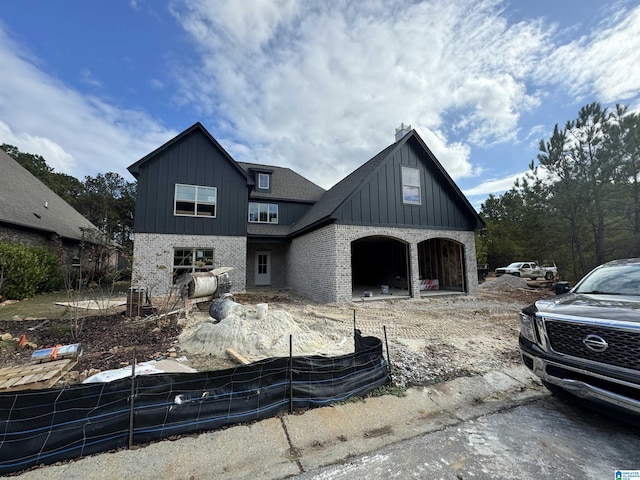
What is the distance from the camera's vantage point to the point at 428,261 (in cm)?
1598

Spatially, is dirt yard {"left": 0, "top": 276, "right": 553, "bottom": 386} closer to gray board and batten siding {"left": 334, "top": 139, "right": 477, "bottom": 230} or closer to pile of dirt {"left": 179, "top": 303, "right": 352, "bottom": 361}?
pile of dirt {"left": 179, "top": 303, "right": 352, "bottom": 361}

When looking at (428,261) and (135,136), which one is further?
(428,261)

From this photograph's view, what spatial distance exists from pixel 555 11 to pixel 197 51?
11.7 metres

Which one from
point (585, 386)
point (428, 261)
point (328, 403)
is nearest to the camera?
point (585, 386)

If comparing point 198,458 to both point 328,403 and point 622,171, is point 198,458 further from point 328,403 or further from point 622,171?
point 622,171

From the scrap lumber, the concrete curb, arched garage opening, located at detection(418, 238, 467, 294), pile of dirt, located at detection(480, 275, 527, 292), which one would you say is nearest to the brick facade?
arched garage opening, located at detection(418, 238, 467, 294)

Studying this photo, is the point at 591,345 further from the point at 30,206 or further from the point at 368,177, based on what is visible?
the point at 30,206

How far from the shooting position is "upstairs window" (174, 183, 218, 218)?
1257cm

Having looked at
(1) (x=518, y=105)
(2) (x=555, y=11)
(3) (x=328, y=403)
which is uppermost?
(2) (x=555, y=11)

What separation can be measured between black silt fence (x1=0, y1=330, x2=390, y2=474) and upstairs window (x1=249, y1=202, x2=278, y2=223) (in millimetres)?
13865

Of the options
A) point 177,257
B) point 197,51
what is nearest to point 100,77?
point 197,51

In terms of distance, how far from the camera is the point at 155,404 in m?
2.52

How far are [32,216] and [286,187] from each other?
13.9m

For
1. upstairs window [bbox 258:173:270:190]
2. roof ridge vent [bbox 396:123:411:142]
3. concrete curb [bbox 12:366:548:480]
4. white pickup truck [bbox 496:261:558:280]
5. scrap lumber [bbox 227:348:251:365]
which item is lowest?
concrete curb [bbox 12:366:548:480]
